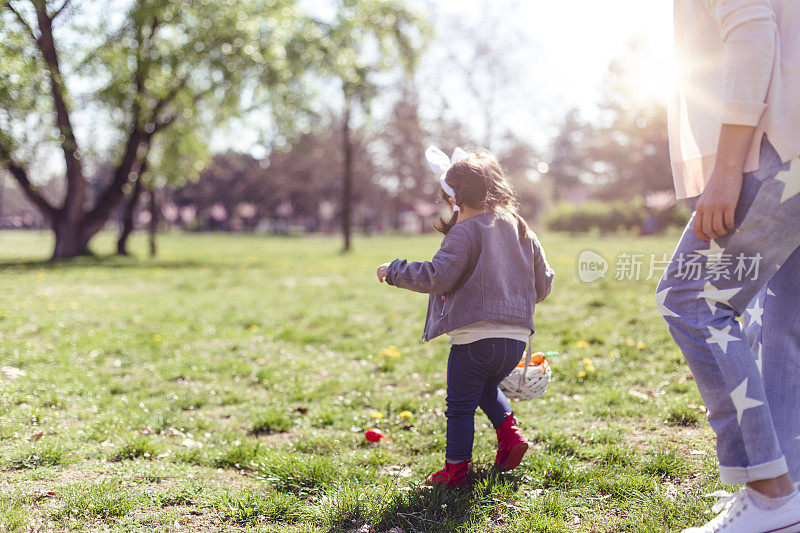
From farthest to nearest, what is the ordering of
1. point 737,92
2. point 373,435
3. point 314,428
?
point 314,428 < point 373,435 < point 737,92

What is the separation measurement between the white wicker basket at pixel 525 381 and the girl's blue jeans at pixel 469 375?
13 cm

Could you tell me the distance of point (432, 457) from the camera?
3.29 metres

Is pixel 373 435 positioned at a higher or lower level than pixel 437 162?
lower

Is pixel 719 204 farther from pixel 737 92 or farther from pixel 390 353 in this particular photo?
pixel 390 353

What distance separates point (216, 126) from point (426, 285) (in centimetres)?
1928

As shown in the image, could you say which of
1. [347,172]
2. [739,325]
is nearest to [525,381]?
[739,325]

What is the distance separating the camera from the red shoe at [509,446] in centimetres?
290

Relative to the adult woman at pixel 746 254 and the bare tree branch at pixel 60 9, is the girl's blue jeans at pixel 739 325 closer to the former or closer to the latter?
the adult woman at pixel 746 254

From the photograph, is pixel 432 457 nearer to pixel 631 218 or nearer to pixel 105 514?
pixel 105 514

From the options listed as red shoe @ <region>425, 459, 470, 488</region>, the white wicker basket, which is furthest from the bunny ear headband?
red shoe @ <region>425, 459, 470, 488</region>

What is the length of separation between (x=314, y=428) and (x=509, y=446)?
1412mm

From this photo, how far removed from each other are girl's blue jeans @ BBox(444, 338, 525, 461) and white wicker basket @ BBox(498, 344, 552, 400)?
0.42 feet

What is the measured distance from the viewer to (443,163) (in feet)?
9.96

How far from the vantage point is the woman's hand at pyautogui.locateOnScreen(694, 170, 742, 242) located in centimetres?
199
